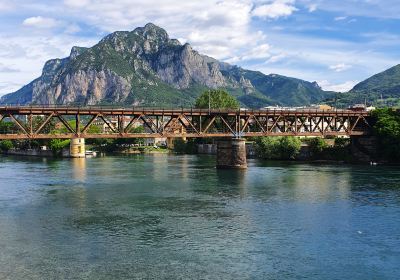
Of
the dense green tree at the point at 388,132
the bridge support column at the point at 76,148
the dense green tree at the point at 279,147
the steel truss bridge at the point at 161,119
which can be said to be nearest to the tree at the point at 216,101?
the dense green tree at the point at 279,147

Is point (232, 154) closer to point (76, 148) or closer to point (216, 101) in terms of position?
point (76, 148)

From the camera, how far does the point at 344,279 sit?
34.2 meters

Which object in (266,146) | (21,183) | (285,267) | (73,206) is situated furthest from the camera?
(266,146)

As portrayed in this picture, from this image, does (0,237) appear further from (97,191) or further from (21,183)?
(21,183)

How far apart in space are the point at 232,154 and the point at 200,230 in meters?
57.6

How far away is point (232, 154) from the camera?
342 ft

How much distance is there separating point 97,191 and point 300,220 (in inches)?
1269

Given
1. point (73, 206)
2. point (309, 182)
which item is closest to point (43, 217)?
point (73, 206)

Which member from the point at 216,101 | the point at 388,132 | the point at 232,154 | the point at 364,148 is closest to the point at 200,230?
the point at 232,154

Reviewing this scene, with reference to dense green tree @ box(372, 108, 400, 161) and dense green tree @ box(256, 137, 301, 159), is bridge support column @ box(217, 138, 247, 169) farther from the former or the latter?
dense green tree @ box(372, 108, 400, 161)

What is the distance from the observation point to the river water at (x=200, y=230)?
118 feet

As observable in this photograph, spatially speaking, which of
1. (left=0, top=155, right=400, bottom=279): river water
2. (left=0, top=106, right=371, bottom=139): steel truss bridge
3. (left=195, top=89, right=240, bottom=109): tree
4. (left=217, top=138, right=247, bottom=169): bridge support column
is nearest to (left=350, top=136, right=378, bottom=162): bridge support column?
(left=0, top=106, right=371, bottom=139): steel truss bridge

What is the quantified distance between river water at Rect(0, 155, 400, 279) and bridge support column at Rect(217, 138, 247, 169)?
21.2m

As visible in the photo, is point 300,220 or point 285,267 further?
point 300,220
